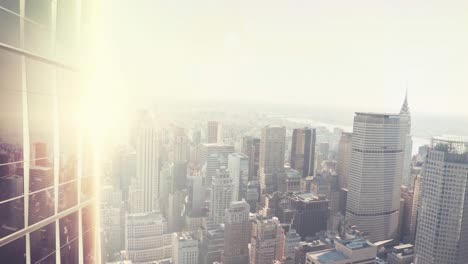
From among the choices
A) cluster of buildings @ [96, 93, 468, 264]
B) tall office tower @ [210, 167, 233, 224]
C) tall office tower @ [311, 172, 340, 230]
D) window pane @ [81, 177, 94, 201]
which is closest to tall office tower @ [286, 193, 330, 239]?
cluster of buildings @ [96, 93, 468, 264]

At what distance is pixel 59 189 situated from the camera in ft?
7.86

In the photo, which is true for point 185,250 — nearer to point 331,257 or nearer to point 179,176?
point 331,257

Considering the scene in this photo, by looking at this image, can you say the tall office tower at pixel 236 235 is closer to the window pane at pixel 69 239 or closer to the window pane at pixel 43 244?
the window pane at pixel 69 239

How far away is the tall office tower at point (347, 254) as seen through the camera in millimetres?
8672

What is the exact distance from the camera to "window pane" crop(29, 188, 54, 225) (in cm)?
212

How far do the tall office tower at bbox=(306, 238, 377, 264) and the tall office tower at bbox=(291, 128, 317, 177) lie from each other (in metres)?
10.0

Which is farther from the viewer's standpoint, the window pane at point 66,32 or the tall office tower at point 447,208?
the tall office tower at point 447,208

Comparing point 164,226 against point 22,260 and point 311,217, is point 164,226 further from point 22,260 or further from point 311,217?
point 22,260

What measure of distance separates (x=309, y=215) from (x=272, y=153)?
5003 millimetres

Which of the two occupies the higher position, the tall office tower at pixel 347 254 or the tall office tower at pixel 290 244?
the tall office tower at pixel 347 254

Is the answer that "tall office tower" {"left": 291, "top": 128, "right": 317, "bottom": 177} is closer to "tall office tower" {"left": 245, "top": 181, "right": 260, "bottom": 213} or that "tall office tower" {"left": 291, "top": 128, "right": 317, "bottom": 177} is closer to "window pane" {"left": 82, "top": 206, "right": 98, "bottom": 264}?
"tall office tower" {"left": 245, "top": 181, "right": 260, "bottom": 213}

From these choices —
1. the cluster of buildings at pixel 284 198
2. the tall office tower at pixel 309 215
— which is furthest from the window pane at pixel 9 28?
the tall office tower at pixel 309 215

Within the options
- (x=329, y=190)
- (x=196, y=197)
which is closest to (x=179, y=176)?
(x=196, y=197)

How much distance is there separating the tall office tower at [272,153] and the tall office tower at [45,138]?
14786 millimetres
